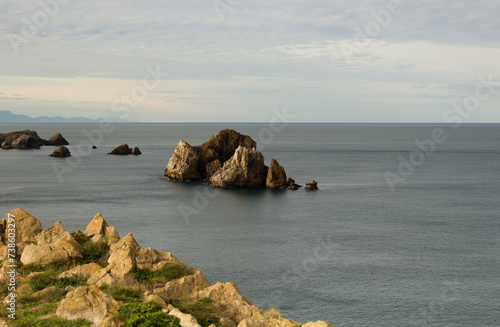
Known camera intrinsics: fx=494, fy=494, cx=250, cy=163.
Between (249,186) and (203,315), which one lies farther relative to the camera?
(249,186)

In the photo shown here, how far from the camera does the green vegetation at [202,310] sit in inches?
711

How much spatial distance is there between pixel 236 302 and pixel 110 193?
80.0 metres

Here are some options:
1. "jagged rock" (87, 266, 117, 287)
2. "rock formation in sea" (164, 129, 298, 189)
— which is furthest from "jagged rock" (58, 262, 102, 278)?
"rock formation in sea" (164, 129, 298, 189)

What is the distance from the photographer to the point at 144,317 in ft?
54.4

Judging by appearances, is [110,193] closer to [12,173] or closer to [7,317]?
[12,173]

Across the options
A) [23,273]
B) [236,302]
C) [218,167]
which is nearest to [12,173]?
[218,167]

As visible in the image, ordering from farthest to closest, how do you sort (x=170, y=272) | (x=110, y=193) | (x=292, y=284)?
(x=110, y=193)
(x=292, y=284)
(x=170, y=272)

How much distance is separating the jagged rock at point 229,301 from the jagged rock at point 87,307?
397 centimetres

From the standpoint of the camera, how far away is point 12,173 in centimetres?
12238

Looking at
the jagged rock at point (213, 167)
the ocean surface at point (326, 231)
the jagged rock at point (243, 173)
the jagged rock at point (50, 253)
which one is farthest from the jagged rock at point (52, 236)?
the jagged rock at point (213, 167)

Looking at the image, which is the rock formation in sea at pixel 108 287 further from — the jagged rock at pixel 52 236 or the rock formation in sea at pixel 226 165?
the rock formation in sea at pixel 226 165

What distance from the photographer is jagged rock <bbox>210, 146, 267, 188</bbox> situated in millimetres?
96938

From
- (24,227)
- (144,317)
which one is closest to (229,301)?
(144,317)

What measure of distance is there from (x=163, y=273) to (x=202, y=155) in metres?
84.8
